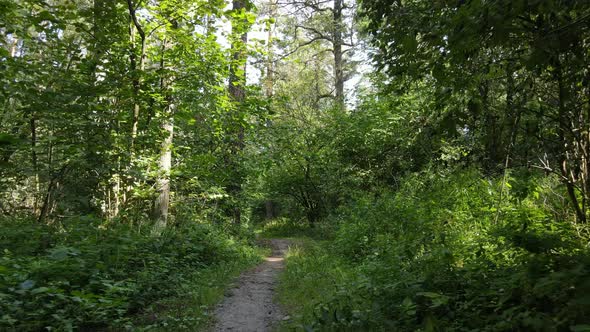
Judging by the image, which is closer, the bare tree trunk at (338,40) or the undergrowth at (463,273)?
the undergrowth at (463,273)

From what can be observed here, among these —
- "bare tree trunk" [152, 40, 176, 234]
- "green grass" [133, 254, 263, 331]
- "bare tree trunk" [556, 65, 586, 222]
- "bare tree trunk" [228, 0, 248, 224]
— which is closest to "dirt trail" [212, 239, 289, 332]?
"green grass" [133, 254, 263, 331]

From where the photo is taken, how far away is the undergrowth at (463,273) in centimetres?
351

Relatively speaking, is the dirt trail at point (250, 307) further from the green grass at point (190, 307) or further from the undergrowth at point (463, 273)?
the undergrowth at point (463, 273)

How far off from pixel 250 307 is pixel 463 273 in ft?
11.4

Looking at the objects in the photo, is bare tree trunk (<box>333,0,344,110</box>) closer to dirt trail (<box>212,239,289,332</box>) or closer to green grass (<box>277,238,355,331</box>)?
green grass (<box>277,238,355,331</box>)

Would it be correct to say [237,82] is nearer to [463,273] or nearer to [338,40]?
[463,273]

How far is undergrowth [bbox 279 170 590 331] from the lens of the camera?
351cm

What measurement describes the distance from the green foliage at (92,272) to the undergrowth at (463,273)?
6.50 feet

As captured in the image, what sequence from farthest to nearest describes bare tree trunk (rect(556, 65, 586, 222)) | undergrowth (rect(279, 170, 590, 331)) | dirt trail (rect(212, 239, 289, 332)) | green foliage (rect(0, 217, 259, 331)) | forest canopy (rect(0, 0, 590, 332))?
1. dirt trail (rect(212, 239, 289, 332))
2. bare tree trunk (rect(556, 65, 586, 222))
3. green foliage (rect(0, 217, 259, 331))
4. forest canopy (rect(0, 0, 590, 332))
5. undergrowth (rect(279, 170, 590, 331))

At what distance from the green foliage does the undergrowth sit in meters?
1.98

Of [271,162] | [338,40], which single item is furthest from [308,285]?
[338,40]

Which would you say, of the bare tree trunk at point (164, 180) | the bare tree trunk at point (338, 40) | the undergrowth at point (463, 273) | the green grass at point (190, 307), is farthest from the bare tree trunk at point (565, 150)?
the bare tree trunk at point (338, 40)

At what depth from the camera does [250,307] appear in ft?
21.5

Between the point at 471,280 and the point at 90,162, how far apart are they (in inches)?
264
